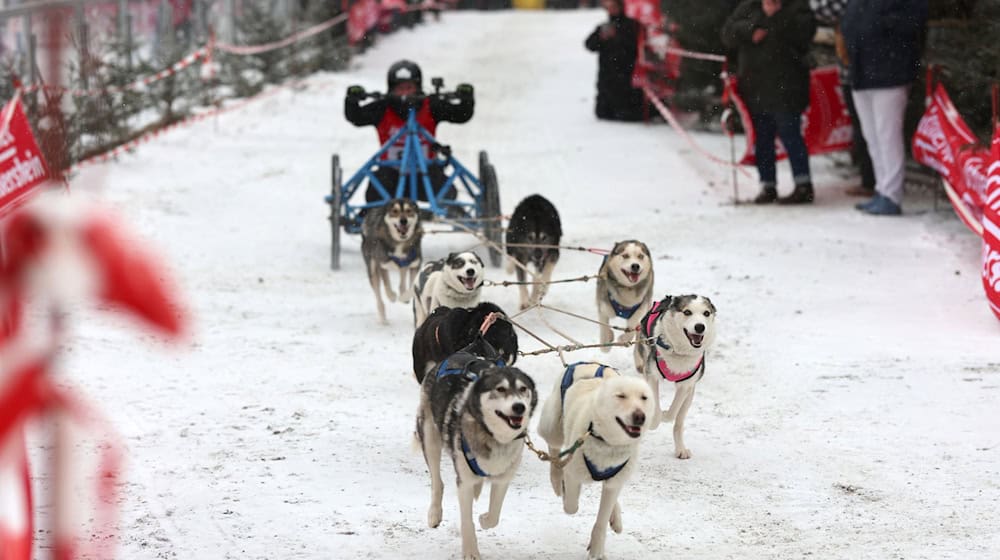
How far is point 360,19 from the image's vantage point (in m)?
21.2

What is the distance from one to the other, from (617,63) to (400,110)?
21.7 feet

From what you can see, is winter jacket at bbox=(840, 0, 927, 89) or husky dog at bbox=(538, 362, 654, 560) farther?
winter jacket at bbox=(840, 0, 927, 89)

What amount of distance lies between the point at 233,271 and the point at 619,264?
3.65 metres

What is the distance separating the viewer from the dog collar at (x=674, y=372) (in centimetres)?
472

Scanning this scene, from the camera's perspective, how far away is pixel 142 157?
40.4ft

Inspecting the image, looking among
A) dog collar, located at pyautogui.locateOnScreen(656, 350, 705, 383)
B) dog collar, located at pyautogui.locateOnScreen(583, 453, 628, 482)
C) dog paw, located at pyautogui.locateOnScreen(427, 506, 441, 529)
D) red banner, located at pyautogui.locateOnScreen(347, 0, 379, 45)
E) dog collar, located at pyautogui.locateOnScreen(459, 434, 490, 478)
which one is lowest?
red banner, located at pyautogui.locateOnScreen(347, 0, 379, 45)

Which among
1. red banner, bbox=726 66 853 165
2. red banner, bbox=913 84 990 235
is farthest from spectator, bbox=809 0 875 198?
red banner, bbox=913 84 990 235

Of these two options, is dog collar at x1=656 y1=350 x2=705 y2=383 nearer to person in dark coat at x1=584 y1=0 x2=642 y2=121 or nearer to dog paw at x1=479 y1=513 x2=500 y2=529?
dog paw at x1=479 y1=513 x2=500 y2=529

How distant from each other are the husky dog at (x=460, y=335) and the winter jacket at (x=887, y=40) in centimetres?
600

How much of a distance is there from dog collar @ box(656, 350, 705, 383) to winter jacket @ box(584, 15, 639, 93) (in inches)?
411

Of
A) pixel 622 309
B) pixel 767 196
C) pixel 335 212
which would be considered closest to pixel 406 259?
pixel 335 212

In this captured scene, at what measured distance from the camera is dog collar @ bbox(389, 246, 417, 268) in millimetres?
7141

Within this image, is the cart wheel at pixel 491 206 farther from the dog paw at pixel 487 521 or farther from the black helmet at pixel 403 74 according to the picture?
the dog paw at pixel 487 521

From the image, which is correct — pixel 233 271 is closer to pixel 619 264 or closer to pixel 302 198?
pixel 302 198
